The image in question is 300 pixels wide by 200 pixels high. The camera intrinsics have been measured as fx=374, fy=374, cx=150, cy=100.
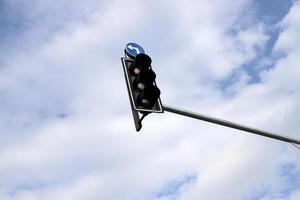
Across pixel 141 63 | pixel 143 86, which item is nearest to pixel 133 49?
pixel 141 63

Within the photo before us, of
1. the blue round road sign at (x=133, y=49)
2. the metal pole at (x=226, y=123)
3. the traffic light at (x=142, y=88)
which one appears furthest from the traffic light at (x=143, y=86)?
the blue round road sign at (x=133, y=49)

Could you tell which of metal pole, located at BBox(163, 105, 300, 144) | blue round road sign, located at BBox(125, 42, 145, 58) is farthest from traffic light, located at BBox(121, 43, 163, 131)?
blue round road sign, located at BBox(125, 42, 145, 58)

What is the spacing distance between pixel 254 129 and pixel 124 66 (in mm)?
2264

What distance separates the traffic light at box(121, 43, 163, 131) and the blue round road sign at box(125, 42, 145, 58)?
596 millimetres

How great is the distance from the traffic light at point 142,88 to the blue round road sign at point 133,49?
0.60 metres

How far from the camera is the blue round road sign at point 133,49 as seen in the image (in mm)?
5516

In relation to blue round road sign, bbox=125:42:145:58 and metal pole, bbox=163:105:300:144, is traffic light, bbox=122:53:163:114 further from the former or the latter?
blue round road sign, bbox=125:42:145:58

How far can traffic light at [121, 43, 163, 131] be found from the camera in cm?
467

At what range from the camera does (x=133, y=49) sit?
5.61 metres

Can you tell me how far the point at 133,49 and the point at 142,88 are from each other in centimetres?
109

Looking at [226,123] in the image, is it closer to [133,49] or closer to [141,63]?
[141,63]

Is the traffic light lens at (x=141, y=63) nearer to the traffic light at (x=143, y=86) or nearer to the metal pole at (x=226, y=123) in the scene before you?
the traffic light at (x=143, y=86)

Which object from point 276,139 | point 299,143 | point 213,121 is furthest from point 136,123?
point 299,143

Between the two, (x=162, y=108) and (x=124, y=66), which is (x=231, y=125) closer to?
(x=162, y=108)
